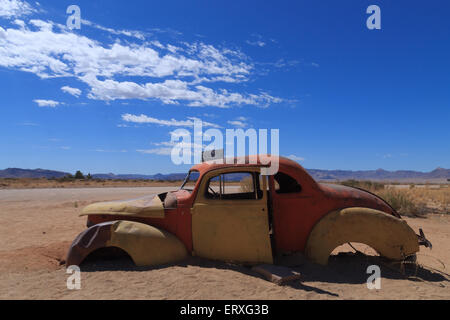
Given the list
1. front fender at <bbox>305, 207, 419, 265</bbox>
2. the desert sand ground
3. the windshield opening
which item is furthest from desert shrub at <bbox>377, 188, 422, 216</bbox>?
the windshield opening

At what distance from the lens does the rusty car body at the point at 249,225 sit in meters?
4.84

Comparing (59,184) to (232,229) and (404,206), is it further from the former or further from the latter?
(232,229)

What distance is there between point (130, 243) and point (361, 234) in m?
3.55

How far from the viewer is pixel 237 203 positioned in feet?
16.1

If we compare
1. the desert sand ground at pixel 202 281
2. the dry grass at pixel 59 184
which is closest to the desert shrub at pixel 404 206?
the desert sand ground at pixel 202 281

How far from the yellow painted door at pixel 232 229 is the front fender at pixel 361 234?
78 centimetres

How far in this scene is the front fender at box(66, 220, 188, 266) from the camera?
4777 mm

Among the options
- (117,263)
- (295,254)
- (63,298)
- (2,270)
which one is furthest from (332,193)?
(2,270)

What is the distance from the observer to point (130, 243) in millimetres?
4785

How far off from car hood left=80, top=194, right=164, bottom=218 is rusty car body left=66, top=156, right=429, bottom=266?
0.05 ft

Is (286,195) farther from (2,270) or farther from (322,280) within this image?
(2,270)

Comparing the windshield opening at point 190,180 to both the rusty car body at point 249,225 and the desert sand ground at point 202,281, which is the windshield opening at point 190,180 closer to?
the rusty car body at point 249,225

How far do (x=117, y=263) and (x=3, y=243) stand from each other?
13.7 feet
